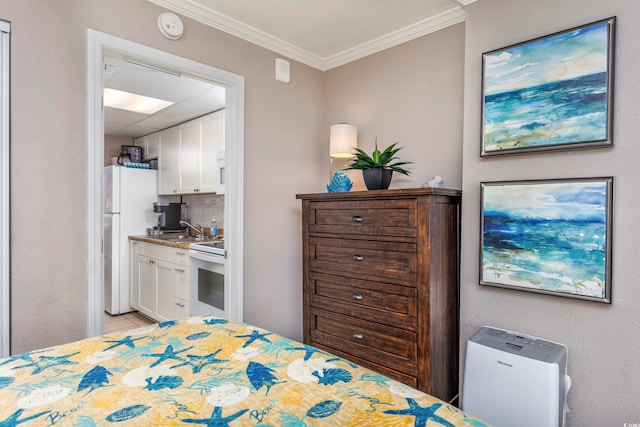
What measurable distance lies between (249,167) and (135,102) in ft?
6.35

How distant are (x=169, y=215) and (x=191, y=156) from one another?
86cm

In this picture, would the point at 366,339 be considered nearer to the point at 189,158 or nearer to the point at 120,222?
the point at 189,158

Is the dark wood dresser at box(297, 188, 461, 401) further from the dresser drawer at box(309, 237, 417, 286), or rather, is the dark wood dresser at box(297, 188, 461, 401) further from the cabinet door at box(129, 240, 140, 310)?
the cabinet door at box(129, 240, 140, 310)

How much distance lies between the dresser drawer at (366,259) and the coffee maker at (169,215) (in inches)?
104

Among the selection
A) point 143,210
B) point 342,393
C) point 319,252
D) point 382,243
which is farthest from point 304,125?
point 143,210

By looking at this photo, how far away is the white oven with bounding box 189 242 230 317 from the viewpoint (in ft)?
9.78

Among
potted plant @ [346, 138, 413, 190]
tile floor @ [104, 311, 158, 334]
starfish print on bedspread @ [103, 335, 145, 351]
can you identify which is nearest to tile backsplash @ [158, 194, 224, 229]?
tile floor @ [104, 311, 158, 334]

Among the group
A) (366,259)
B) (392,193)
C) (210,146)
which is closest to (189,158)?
(210,146)

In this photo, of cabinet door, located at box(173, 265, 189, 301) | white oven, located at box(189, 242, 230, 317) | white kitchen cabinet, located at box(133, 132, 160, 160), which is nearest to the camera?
white oven, located at box(189, 242, 230, 317)

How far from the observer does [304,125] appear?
2.97 m

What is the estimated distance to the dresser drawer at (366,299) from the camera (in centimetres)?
199

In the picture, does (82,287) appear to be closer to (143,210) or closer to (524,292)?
(524,292)

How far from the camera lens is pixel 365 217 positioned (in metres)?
2.16

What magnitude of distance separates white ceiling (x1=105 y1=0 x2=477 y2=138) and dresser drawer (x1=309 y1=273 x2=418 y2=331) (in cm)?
167
